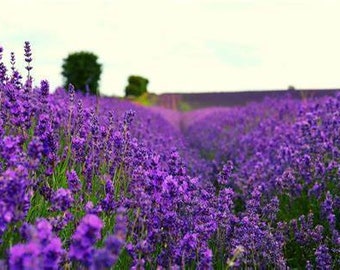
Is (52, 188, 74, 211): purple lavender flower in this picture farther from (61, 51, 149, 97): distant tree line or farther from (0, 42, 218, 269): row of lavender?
(61, 51, 149, 97): distant tree line

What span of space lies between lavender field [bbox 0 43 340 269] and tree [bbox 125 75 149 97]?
29554 millimetres

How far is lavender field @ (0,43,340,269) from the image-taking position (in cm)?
200

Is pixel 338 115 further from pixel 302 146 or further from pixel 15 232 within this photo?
pixel 15 232

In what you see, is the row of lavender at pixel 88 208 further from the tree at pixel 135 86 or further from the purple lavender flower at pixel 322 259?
the tree at pixel 135 86

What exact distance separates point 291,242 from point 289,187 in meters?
0.94

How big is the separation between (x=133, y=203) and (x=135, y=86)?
109 feet

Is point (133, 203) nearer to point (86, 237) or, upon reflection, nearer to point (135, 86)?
point (86, 237)

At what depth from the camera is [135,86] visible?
119 feet

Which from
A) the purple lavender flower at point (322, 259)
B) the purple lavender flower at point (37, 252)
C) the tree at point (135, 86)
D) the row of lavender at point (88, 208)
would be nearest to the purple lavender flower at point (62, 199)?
the row of lavender at point (88, 208)

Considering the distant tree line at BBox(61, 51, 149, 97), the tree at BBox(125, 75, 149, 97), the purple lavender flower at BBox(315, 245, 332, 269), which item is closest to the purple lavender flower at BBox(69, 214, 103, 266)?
the purple lavender flower at BBox(315, 245, 332, 269)

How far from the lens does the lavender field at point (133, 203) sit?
1997 mm

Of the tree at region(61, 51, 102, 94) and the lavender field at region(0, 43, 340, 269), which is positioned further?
the tree at region(61, 51, 102, 94)

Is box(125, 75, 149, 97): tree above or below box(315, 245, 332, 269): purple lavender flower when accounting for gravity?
above

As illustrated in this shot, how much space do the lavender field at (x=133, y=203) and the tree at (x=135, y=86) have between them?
29.6 meters
